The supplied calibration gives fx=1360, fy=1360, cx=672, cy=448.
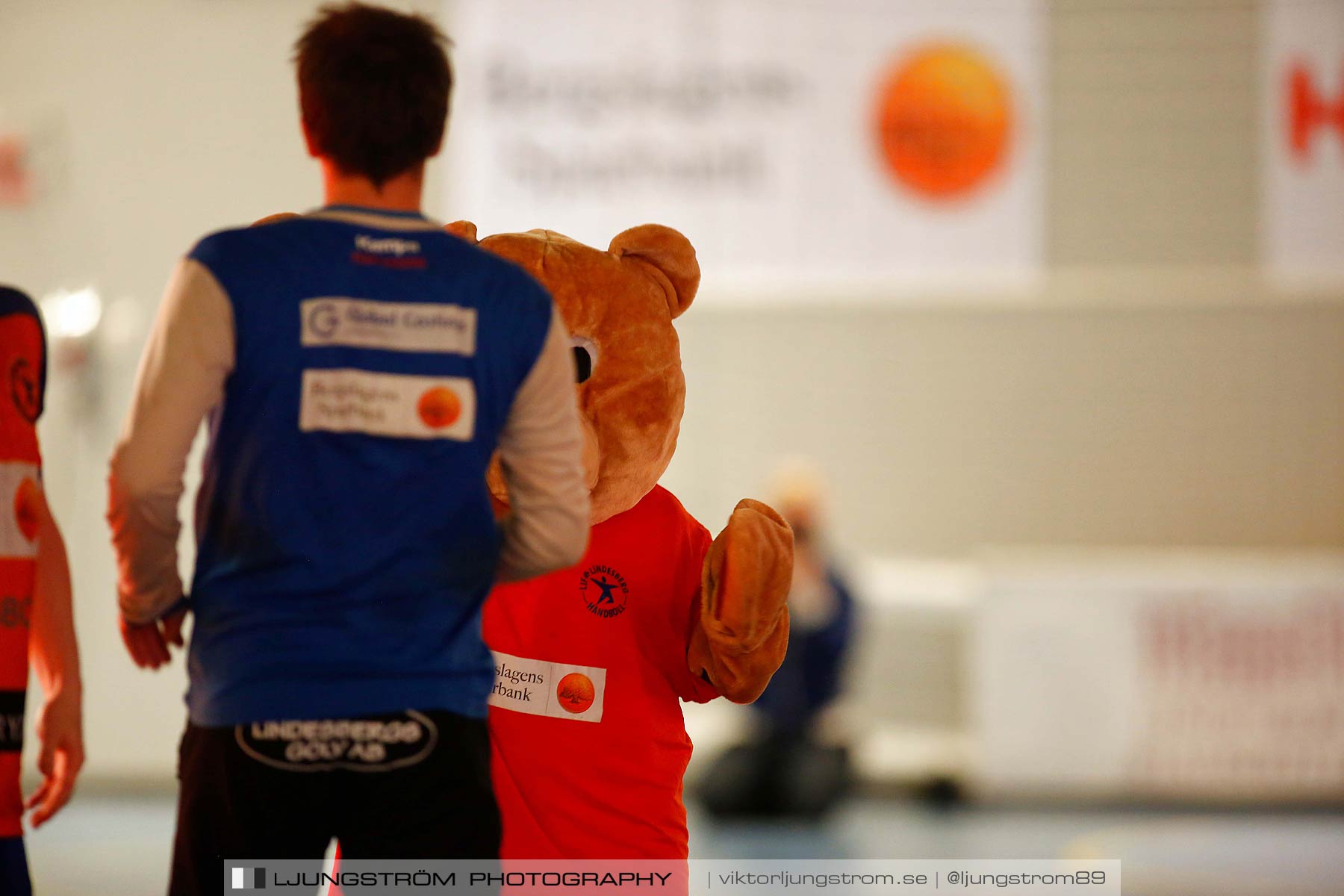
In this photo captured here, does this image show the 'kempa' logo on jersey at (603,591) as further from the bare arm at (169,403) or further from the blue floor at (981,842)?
the blue floor at (981,842)

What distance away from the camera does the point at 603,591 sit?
2322 millimetres

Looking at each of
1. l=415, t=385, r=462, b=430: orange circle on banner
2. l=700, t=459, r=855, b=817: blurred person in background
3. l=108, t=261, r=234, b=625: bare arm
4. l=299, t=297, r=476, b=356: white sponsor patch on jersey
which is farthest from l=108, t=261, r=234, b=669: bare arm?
l=700, t=459, r=855, b=817: blurred person in background

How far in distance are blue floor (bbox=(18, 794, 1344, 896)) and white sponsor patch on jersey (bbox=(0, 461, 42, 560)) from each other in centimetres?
334

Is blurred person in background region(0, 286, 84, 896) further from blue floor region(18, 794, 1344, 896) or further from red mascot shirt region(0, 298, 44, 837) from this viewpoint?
blue floor region(18, 794, 1344, 896)

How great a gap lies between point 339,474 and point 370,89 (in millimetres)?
476

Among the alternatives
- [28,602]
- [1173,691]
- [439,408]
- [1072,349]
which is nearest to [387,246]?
[439,408]

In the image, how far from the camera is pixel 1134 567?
7594mm

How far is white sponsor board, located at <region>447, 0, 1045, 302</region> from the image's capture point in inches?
310

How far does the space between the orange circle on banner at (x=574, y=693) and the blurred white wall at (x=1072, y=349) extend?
19.5 ft

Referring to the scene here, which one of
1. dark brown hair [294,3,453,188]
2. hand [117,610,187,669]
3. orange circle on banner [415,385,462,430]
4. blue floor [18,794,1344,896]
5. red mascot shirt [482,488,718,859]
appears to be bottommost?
blue floor [18,794,1344,896]

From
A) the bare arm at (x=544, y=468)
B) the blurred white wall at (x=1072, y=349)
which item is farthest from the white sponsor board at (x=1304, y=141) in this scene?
the bare arm at (x=544, y=468)

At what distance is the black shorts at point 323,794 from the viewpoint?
159cm

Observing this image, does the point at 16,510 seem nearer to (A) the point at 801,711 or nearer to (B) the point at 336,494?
(B) the point at 336,494

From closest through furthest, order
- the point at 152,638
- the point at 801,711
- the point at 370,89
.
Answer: the point at 370,89 < the point at 152,638 < the point at 801,711
